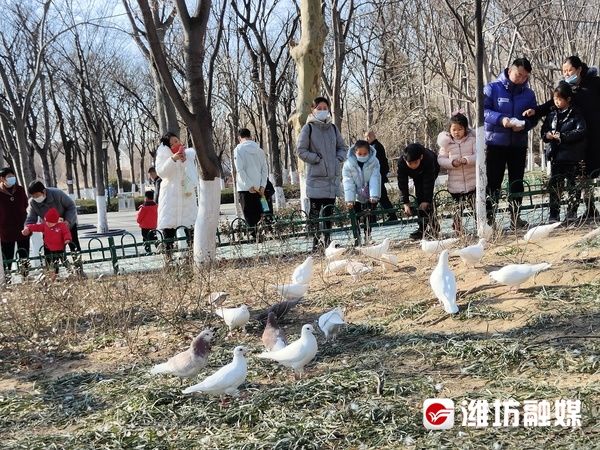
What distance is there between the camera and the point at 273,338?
363cm

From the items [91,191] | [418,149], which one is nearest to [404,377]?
[418,149]

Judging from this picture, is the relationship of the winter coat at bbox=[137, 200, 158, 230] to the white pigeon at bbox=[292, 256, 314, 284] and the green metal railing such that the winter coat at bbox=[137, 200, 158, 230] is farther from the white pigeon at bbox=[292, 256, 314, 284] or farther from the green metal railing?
the white pigeon at bbox=[292, 256, 314, 284]

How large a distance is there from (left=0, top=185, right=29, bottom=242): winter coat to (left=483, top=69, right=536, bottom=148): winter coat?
5565 mm

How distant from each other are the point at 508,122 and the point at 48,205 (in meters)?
5.23

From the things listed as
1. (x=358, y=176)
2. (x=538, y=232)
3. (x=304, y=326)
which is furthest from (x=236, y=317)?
(x=358, y=176)

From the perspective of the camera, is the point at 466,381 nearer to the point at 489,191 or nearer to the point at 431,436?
the point at 431,436

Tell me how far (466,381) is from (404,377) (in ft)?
A: 1.03

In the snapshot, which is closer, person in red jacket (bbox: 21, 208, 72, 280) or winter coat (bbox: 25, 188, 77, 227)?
person in red jacket (bbox: 21, 208, 72, 280)

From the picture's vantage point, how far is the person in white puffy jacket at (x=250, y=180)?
7.59 meters

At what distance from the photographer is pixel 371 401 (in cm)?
290

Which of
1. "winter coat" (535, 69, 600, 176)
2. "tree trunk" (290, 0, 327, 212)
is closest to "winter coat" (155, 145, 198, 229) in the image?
"tree trunk" (290, 0, 327, 212)

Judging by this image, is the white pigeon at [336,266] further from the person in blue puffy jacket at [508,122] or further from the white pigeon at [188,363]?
the white pigeon at [188,363]

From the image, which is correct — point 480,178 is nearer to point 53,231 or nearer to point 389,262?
point 389,262

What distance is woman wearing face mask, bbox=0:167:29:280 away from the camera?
7422 mm
